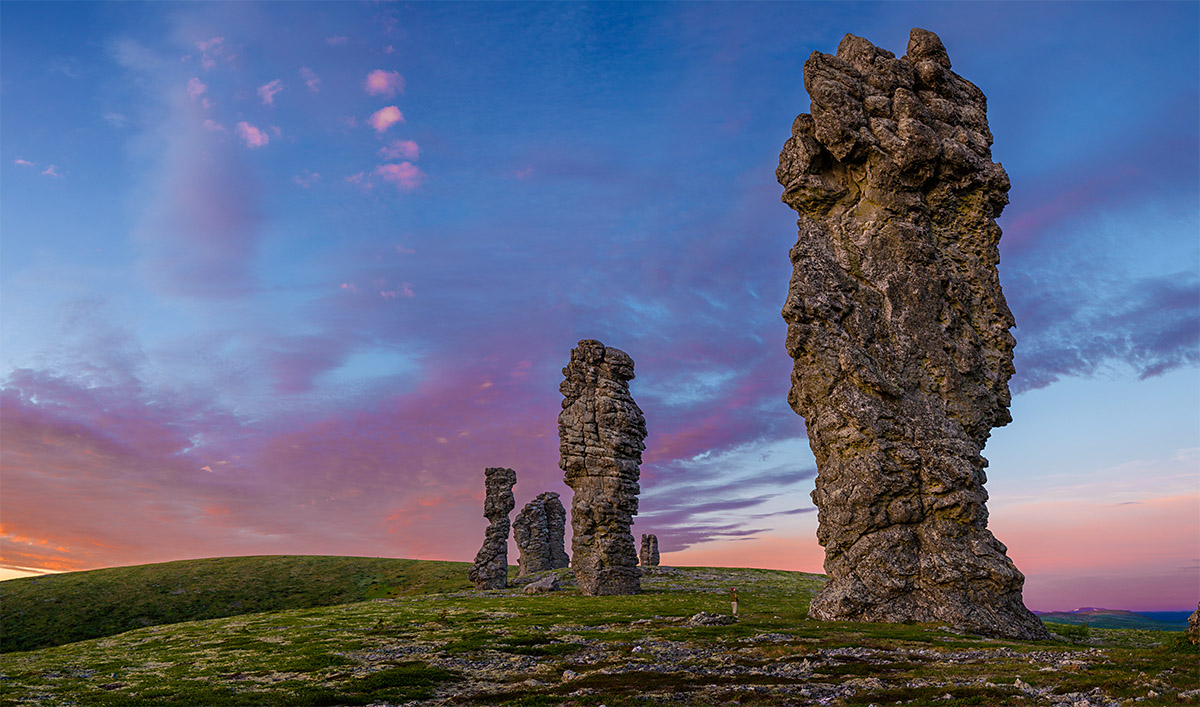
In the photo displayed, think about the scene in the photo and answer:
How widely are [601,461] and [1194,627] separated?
46.5 metres

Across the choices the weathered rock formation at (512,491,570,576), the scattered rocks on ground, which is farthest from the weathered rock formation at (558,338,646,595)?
the weathered rock formation at (512,491,570,576)

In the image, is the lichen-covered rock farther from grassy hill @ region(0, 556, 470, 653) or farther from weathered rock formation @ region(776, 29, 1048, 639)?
grassy hill @ region(0, 556, 470, 653)

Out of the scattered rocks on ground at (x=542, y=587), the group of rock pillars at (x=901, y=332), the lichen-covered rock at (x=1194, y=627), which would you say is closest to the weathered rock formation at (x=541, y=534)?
the scattered rocks on ground at (x=542, y=587)

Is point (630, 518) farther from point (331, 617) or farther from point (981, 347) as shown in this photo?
point (981, 347)

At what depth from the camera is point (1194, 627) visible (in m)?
24.2

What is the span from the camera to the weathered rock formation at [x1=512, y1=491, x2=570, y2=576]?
90.8 metres

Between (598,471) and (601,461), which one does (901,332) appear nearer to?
(601,461)

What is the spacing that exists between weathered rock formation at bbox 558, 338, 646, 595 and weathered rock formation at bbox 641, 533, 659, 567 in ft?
124

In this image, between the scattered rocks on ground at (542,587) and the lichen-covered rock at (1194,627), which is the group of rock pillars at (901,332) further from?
the scattered rocks on ground at (542,587)

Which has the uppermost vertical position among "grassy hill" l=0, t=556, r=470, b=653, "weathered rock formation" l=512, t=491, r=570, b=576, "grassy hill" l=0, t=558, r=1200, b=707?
"weathered rock formation" l=512, t=491, r=570, b=576

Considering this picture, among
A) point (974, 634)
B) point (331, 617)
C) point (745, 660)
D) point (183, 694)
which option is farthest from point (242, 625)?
point (974, 634)

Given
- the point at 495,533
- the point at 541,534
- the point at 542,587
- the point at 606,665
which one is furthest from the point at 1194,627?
the point at 541,534

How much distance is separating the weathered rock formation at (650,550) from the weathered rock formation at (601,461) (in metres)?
37.8

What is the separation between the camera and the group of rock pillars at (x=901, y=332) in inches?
1495
